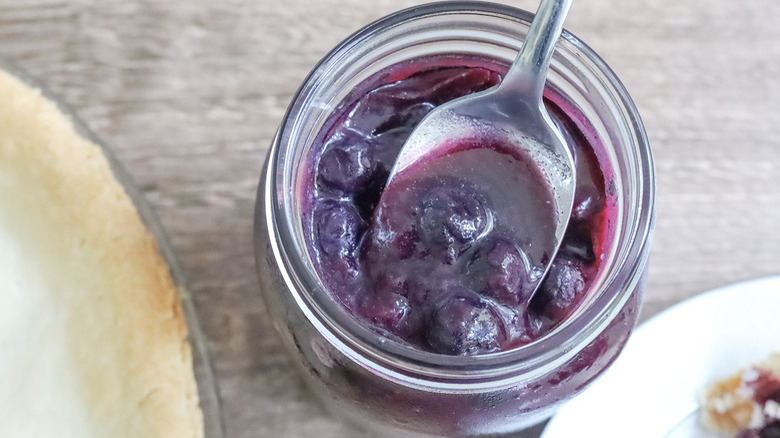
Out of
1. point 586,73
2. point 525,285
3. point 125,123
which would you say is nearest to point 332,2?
point 125,123

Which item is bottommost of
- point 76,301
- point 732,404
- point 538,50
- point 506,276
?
point 76,301

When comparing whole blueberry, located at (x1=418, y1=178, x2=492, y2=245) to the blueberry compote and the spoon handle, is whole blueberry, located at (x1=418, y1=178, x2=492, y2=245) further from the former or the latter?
the spoon handle

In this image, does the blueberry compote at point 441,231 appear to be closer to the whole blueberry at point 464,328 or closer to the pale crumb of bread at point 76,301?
the whole blueberry at point 464,328

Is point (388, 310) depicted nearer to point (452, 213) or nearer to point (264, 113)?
point (452, 213)

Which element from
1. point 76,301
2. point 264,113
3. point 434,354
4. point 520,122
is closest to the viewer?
point 434,354

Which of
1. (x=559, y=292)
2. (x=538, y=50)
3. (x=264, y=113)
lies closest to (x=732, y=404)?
(x=559, y=292)

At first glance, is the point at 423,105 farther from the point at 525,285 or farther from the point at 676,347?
the point at 676,347

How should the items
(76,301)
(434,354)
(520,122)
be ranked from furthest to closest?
(76,301) < (520,122) < (434,354)

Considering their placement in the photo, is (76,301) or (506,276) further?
(76,301)
